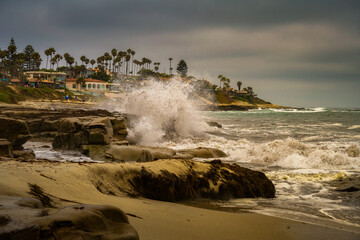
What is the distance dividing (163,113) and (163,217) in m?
19.0

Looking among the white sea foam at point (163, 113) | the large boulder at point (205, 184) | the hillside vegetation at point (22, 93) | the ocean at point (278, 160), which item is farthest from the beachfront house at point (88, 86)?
the large boulder at point (205, 184)

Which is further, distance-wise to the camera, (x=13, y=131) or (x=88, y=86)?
(x=88, y=86)

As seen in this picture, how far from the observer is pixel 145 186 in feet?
19.5

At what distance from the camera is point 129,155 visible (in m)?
10.8

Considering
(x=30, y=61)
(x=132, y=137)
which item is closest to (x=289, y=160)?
(x=132, y=137)

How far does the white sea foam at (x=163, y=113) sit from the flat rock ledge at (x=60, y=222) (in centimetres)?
1498

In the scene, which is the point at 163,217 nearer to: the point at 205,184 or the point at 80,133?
the point at 205,184

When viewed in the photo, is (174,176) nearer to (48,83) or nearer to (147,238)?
(147,238)

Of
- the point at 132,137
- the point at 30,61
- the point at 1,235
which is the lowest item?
the point at 132,137

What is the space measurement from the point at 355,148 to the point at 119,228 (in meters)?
13.1

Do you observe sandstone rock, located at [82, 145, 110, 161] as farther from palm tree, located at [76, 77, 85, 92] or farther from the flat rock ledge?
palm tree, located at [76, 77, 85, 92]

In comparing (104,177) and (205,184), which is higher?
(104,177)

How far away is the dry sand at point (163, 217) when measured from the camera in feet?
→ 12.5

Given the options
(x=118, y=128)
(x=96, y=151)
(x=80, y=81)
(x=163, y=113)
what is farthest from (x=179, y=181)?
(x=80, y=81)
